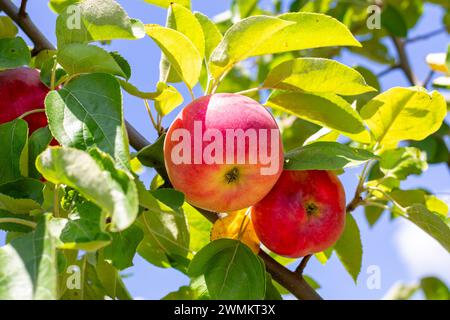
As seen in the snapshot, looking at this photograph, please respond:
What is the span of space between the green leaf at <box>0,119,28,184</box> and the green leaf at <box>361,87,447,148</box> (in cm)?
75

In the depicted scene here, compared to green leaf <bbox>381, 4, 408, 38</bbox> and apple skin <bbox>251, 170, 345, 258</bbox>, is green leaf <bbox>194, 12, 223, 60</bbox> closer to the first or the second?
apple skin <bbox>251, 170, 345, 258</bbox>

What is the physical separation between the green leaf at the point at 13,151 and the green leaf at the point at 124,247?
0.21m

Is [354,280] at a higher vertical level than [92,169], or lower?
lower

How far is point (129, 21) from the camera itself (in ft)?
3.96

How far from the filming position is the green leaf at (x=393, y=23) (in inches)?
109

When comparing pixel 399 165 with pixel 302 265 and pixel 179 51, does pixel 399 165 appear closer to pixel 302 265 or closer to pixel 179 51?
pixel 302 265

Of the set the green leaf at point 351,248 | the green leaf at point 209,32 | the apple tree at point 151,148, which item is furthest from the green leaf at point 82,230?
the green leaf at point 351,248

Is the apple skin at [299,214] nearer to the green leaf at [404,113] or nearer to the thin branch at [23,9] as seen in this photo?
the green leaf at [404,113]

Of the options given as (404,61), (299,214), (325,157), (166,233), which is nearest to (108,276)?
(166,233)

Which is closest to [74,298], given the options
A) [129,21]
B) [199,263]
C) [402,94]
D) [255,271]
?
[199,263]

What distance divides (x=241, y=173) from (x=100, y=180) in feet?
1.45

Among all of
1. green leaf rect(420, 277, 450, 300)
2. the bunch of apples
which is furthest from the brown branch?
green leaf rect(420, 277, 450, 300)

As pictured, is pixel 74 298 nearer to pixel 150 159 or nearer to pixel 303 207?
pixel 150 159

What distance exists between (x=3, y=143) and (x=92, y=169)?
1.41 feet
